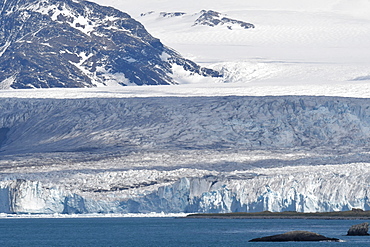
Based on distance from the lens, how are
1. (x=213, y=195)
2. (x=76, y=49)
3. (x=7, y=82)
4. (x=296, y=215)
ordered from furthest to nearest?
(x=76, y=49)
(x=7, y=82)
(x=213, y=195)
(x=296, y=215)

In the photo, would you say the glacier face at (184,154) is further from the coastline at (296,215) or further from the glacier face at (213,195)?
the coastline at (296,215)

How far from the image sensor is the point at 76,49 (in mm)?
155250

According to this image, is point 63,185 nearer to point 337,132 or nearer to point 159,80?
point 337,132

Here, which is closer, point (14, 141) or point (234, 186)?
point (234, 186)

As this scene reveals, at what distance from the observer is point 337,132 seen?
255ft

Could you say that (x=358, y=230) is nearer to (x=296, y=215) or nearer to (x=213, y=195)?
(x=296, y=215)

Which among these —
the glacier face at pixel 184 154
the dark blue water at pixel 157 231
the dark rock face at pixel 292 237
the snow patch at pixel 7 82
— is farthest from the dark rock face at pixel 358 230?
the snow patch at pixel 7 82

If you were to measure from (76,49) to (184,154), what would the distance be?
82288 millimetres

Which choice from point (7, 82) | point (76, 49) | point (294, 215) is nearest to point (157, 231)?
point (294, 215)

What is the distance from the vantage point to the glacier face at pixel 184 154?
62719mm

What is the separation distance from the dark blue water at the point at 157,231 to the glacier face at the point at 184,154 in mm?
1262

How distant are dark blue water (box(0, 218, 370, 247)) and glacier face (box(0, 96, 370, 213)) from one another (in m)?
1.26

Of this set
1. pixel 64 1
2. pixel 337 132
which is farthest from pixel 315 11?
pixel 337 132

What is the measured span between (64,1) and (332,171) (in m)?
105
